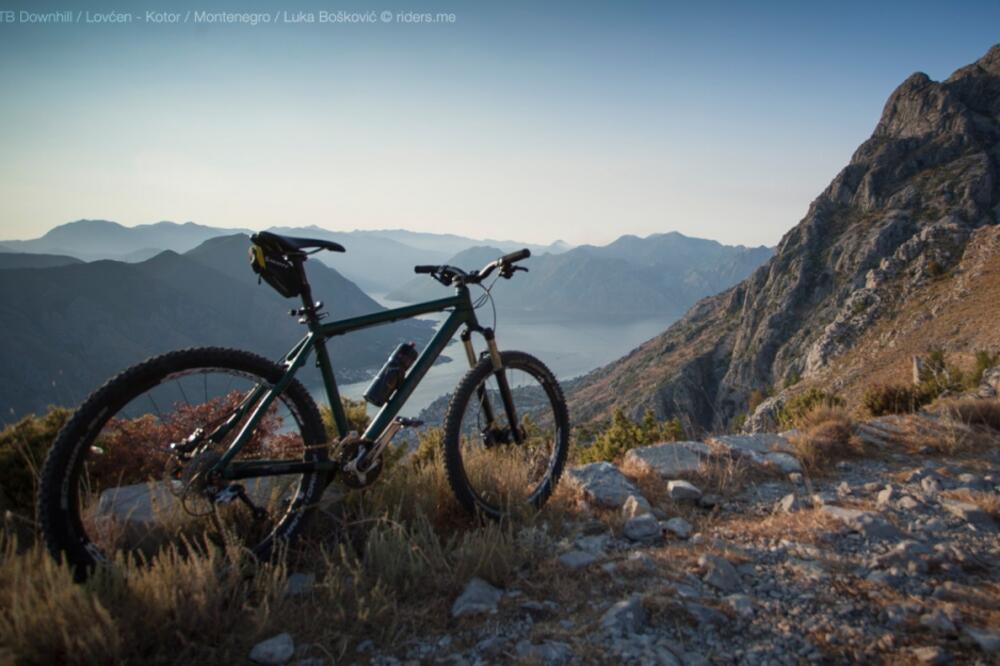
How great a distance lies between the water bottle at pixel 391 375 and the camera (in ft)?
10.8

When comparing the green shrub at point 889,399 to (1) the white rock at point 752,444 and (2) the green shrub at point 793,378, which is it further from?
(2) the green shrub at point 793,378

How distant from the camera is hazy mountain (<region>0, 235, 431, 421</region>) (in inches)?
3199

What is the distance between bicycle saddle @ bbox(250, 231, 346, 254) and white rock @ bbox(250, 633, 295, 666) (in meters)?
1.90

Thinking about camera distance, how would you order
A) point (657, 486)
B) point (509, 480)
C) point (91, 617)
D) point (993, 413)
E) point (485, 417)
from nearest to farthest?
point (91, 617) → point (509, 480) → point (485, 417) → point (657, 486) → point (993, 413)

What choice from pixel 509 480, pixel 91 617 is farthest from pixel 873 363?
pixel 91 617

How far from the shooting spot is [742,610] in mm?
2484

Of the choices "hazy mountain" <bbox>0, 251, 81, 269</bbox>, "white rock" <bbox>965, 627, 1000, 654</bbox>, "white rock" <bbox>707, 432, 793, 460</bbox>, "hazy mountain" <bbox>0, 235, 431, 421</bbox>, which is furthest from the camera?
"hazy mountain" <bbox>0, 251, 81, 269</bbox>

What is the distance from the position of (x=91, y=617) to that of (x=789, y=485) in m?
4.74

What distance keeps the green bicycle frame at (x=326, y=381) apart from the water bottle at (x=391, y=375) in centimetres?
4

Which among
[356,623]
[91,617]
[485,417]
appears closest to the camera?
[91,617]

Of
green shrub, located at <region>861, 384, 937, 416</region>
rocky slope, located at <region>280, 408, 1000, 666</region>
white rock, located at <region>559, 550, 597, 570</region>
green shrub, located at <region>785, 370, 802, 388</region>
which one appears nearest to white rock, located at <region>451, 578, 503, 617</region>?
rocky slope, located at <region>280, 408, 1000, 666</region>

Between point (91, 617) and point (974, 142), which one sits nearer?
point (91, 617)

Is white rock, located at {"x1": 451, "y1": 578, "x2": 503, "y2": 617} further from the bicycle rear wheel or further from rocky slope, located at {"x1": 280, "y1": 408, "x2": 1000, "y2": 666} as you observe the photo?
the bicycle rear wheel

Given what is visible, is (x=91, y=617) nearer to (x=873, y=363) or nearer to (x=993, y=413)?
(x=993, y=413)
